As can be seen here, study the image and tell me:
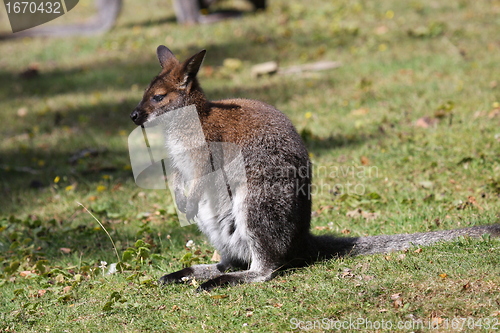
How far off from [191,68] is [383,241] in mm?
1991

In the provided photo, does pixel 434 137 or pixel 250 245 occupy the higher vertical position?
pixel 250 245

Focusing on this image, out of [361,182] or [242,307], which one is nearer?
[242,307]

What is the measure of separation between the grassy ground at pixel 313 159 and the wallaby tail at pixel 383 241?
Answer: 0.07 metres

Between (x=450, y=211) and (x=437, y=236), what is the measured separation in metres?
1.10

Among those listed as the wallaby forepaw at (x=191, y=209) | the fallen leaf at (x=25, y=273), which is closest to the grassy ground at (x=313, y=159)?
the fallen leaf at (x=25, y=273)

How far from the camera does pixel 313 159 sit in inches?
282

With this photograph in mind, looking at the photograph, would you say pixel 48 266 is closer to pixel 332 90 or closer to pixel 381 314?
pixel 381 314

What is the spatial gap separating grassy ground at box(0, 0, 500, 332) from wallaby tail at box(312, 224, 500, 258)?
0.24ft

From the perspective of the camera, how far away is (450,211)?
5355 millimetres

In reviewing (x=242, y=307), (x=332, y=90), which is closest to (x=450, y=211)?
(x=242, y=307)

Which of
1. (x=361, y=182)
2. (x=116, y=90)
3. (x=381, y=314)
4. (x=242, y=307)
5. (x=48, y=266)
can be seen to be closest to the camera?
(x=381, y=314)

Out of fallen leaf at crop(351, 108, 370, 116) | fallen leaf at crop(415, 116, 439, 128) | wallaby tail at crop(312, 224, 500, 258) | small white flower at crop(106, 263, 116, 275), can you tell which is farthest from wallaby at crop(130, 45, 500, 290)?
fallen leaf at crop(351, 108, 370, 116)

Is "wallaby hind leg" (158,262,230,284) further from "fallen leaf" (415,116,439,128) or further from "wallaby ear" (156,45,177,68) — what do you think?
"fallen leaf" (415,116,439,128)

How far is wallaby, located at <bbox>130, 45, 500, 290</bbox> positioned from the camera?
420cm
